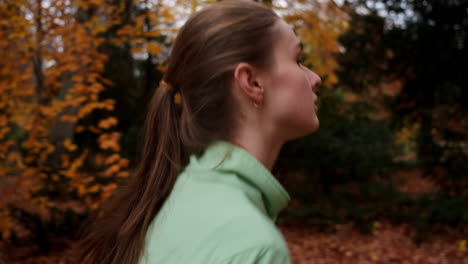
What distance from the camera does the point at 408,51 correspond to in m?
7.23

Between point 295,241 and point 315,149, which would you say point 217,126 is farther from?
point 315,149

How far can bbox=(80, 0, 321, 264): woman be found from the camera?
40.3 inches

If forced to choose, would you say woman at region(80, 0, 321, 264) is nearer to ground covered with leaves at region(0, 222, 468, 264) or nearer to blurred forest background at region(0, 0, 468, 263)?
blurred forest background at region(0, 0, 468, 263)

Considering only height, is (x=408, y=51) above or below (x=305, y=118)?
below

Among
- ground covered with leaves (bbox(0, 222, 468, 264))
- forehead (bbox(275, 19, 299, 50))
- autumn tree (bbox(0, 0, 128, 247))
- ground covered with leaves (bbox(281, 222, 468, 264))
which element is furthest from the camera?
ground covered with leaves (bbox(281, 222, 468, 264))

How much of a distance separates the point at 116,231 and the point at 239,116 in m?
0.52

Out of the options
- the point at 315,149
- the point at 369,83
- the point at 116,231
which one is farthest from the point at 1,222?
the point at 369,83

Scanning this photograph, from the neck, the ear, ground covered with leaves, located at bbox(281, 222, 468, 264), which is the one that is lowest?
ground covered with leaves, located at bbox(281, 222, 468, 264)

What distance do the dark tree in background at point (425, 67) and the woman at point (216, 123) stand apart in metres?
5.98

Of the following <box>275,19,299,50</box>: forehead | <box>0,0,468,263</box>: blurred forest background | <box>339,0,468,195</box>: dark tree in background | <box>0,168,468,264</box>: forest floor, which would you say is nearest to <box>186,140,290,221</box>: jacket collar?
<box>275,19,299,50</box>: forehead

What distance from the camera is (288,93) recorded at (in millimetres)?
1207

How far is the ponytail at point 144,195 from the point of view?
3.75 feet

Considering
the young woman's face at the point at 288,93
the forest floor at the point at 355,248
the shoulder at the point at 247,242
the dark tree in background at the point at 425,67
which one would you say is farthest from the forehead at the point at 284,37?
the dark tree in background at the point at 425,67

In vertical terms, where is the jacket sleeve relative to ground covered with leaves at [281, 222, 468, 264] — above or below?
above
